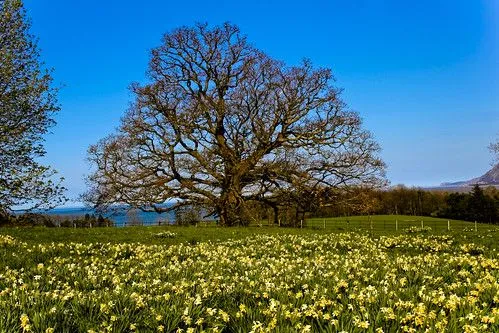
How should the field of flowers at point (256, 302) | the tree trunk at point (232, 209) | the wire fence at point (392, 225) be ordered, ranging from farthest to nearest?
1. the wire fence at point (392, 225)
2. the tree trunk at point (232, 209)
3. the field of flowers at point (256, 302)

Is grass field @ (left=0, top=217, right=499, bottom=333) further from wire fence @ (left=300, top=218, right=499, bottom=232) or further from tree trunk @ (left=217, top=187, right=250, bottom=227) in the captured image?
wire fence @ (left=300, top=218, right=499, bottom=232)

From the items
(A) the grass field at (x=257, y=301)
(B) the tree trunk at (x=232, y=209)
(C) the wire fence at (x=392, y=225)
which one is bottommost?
(C) the wire fence at (x=392, y=225)

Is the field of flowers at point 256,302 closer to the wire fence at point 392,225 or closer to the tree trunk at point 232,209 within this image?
the tree trunk at point 232,209

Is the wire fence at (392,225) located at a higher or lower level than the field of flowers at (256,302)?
lower


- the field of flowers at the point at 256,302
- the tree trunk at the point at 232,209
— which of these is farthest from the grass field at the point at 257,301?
the tree trunk at the point at 232,209

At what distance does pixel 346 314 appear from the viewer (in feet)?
15.0

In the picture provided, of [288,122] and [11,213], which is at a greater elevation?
[288,122]

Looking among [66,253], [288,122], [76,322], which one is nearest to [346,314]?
[76,322]

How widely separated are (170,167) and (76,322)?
2945 centimetres

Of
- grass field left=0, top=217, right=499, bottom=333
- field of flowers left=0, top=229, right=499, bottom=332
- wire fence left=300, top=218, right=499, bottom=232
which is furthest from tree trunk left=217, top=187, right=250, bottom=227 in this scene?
field of flowers left=0, top=229, right=499, bottom=332

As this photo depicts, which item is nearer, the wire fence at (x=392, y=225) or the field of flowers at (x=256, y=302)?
the field of flowers at (x=256, y=302)

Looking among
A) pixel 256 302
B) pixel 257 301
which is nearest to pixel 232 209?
pixel 257 301

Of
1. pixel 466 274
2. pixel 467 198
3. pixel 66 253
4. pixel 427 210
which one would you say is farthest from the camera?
pixel 427 210

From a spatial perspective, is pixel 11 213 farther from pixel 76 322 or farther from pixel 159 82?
pixel 159 82
